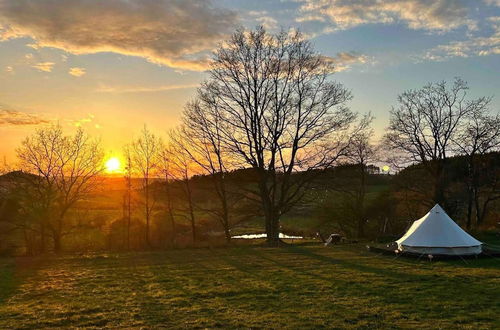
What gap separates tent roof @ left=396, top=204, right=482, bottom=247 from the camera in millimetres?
15570

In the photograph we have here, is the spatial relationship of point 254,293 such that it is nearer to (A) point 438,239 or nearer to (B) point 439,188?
(A) point 438,239

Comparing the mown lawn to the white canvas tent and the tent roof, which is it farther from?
the tent roof

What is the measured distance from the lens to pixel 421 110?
1046 inches

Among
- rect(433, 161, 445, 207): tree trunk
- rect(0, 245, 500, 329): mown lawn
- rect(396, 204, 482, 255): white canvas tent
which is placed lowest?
rect(0, 245, 500, 329): mown lawn

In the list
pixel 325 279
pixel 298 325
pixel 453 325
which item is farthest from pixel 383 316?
pixel 325 279

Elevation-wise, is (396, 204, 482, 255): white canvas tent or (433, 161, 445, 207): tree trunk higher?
(433, 161, 445, 207): tree trunk

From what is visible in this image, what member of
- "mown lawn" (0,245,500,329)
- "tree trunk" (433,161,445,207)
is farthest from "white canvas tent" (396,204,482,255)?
"tree trunk" (433,161,445,207)

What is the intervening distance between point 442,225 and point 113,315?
1300cm

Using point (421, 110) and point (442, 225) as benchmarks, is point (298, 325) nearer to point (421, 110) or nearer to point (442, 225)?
point (442, 225)

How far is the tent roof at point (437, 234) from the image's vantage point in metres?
15.6

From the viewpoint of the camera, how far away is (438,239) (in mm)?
15758

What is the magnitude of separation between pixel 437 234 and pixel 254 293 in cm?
925

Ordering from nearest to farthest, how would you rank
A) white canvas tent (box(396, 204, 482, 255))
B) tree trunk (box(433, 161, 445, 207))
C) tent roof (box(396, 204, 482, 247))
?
white canvas tent (box(396, 204, 482, 255)), tent roof (box(396, 204, 482, 247)), tree trunk (box(433, 161, 445, 207))

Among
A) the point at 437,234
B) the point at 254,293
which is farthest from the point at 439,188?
the point at 254,293
